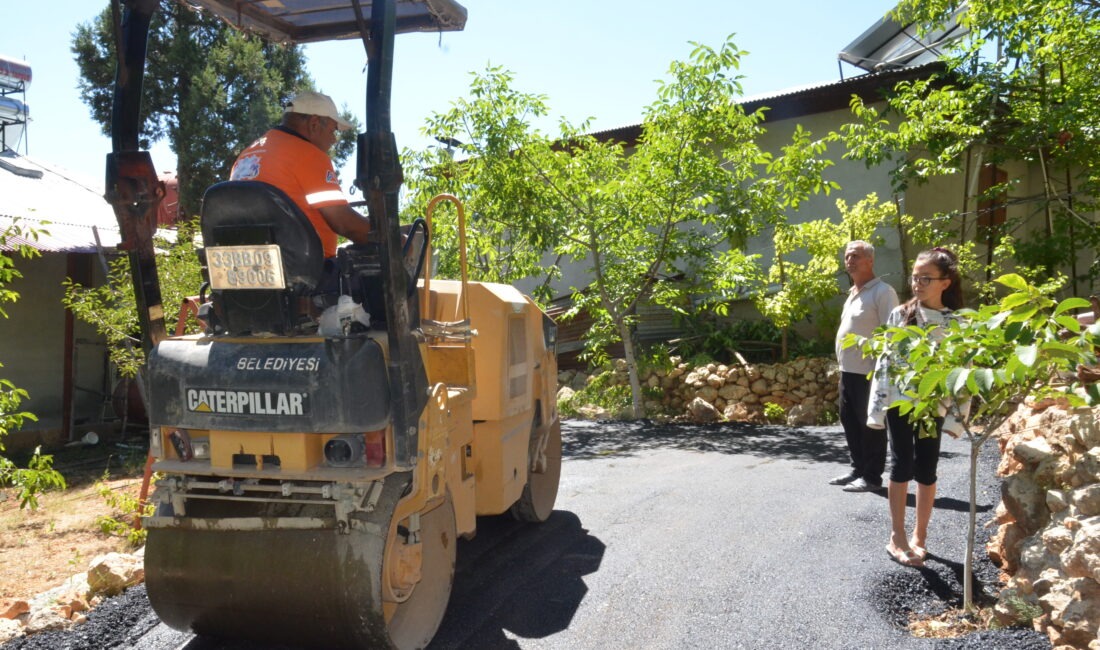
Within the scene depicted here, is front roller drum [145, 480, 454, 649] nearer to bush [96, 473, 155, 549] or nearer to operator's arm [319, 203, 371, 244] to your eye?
operator's arm [319, 203, 371, 244]

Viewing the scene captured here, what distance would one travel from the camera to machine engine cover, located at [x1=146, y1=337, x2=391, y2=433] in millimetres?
3143

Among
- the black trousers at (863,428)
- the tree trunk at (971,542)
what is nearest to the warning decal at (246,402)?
the tree trunk at (971,542)

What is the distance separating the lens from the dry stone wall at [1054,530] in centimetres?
321

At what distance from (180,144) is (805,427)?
42.0ft

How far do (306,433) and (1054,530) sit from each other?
306 centimetres

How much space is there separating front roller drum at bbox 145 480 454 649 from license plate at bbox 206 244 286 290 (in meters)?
0.90

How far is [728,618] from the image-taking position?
3867mm

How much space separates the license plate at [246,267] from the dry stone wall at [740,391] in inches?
333

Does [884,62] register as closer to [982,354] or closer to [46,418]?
[982,354]

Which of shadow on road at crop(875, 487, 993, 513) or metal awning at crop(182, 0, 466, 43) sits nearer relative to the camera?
metal awning at crop(182, 0, 466, 43)

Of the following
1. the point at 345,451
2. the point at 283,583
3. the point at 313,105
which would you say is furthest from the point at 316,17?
the point at 283,583

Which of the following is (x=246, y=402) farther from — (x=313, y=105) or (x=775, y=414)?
(x=775, y=414)

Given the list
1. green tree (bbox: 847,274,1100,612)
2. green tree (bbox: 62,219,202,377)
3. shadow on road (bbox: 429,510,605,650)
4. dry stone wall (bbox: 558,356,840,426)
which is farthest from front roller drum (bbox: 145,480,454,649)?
dry stone wall (bbox: 558,356,840,426)

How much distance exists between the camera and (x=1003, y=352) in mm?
3043
